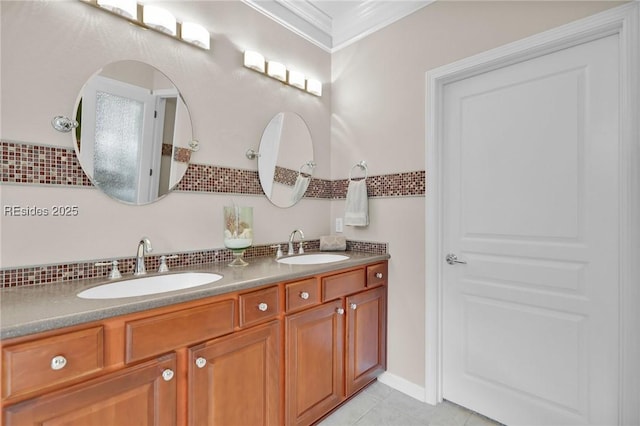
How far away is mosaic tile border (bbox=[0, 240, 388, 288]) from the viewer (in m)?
1.25

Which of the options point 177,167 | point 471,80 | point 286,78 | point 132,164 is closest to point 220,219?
point 177,167

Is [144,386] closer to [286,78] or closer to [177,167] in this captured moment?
[177,167]

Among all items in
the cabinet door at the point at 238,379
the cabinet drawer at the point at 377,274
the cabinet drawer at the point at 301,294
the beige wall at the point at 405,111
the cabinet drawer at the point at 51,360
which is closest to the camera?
the cabinet drawer at the point at 51,360

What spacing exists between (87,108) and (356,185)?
167 cm

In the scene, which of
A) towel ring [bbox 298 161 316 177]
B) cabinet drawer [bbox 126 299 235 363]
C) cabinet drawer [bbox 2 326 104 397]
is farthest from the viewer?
towel ring [bbox 298 161 316 177]

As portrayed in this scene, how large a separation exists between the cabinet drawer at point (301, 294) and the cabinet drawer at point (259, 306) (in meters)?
0.07

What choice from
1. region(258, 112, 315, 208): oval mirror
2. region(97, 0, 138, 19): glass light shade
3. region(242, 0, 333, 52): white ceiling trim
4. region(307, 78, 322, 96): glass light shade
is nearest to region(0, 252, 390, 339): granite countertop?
region(258, 112, 315, 208): oval mirror

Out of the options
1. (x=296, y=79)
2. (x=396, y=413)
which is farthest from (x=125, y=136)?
(x=396, y=413)

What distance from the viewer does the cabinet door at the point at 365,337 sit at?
1940 mm

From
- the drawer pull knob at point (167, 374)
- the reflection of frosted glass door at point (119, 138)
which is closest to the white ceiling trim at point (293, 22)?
the reflection of frosted glass door at point (119, 138)

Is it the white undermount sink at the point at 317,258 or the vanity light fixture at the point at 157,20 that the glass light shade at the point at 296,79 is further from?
the white undermount sink at the point at 317,258

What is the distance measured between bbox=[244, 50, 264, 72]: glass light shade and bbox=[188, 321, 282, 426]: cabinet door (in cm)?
163

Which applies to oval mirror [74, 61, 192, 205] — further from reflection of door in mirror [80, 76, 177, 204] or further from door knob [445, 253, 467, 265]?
door knob [445, 253, 467, 265]

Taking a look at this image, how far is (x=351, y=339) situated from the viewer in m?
1.94
